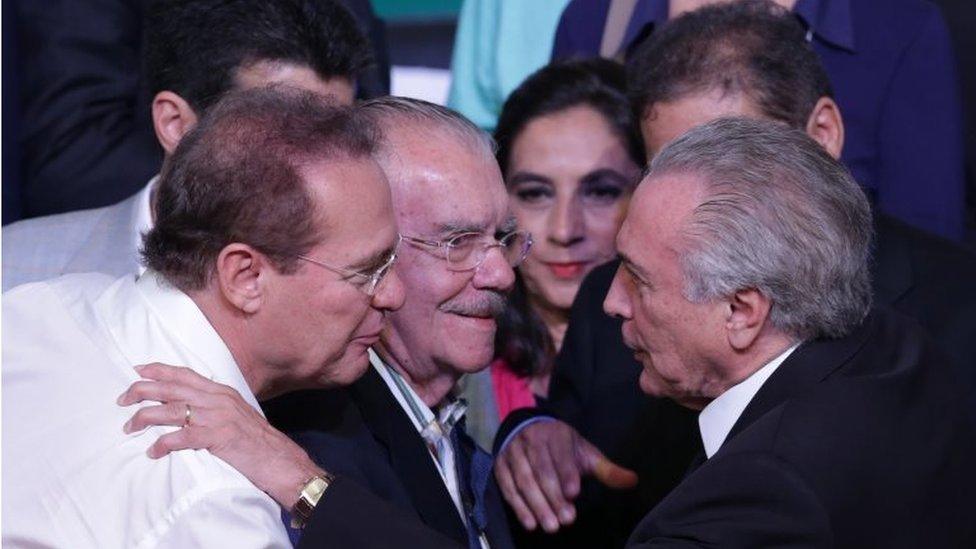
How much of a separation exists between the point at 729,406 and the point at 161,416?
0.94m

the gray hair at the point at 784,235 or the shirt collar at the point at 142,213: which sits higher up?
the gray hair at the point at 784,235

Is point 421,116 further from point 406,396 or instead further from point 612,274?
point 612,274

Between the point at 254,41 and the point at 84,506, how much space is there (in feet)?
4.91

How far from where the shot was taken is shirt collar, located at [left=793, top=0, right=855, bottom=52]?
12.1 ft

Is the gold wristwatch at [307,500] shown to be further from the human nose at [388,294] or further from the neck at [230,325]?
the human nose at [388,294]

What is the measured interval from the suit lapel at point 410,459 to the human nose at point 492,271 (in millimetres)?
313

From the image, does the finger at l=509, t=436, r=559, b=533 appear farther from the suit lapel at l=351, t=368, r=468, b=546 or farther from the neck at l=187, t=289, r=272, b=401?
the neck at l=187, t=289, r=272, b=401

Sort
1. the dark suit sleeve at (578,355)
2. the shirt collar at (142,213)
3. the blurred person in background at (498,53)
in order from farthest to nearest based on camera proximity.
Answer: the blurred person in background at (498,53) → the dark suit sleeve at (578,355) → the shirt collar at (142,213)

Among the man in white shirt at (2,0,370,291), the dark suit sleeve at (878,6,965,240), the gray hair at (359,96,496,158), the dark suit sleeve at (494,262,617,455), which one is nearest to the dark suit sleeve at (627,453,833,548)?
the gray hair at (359,96,496,158)

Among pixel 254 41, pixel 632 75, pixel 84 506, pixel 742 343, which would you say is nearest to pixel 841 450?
pixel 742 343

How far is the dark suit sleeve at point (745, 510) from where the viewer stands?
2264mm

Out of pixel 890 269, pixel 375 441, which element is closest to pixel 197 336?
pixel 375 441

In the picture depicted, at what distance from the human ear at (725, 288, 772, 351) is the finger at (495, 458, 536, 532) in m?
0.64

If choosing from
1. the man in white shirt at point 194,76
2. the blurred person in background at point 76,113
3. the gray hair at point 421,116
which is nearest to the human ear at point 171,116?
the man in white shirt at point 194,76
